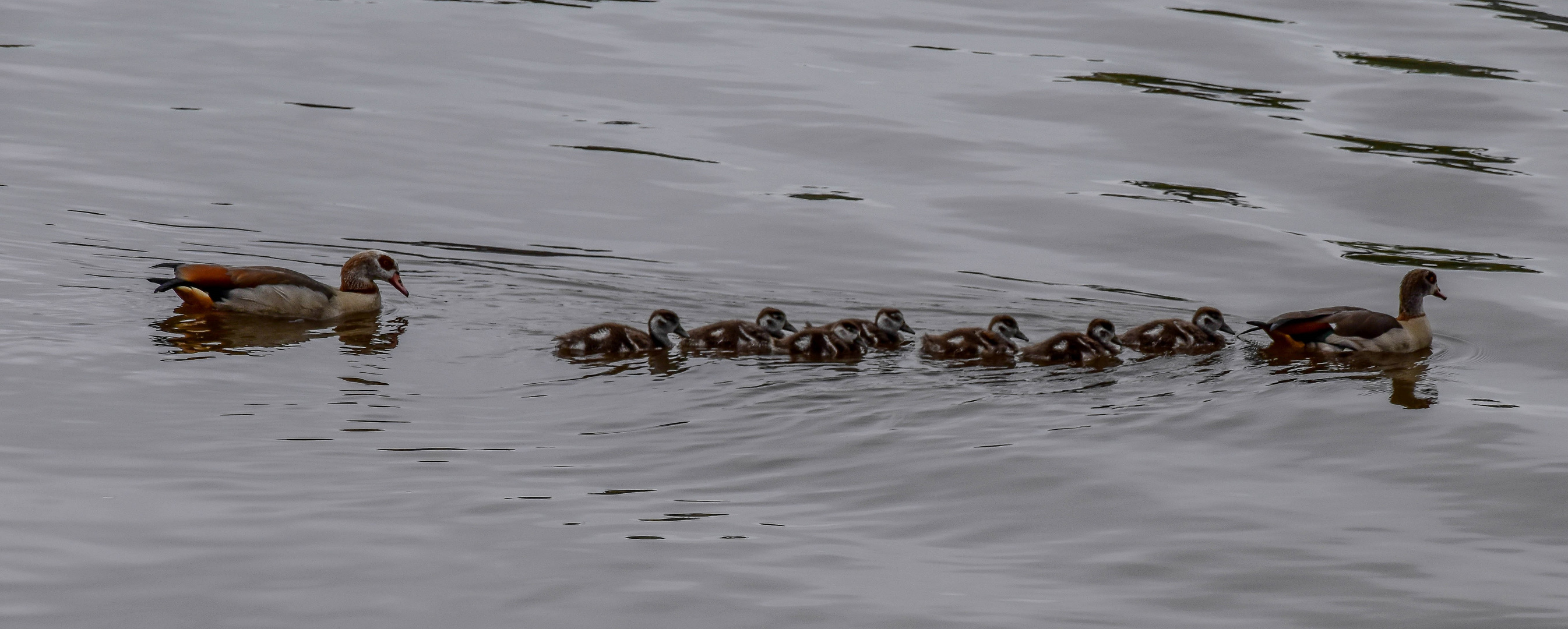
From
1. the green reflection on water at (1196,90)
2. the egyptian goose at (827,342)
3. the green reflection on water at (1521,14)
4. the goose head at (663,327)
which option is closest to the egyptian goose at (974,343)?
the egyptian goose at (827,342)

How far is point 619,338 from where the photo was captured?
1032cm

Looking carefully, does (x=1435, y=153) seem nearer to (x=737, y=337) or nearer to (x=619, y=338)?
(x=737, y=337)

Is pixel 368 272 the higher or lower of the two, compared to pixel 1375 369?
higher

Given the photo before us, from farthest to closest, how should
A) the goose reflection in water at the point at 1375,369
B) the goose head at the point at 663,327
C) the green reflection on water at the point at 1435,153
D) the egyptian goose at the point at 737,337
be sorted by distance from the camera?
the green reflection on water at the point at 1435,153 < the goose head at the point at 663,327 < the egyptian goose at the point at 737,337 < the goose reflection in water at the point at 1375,369

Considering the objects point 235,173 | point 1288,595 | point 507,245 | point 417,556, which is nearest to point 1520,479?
point 1288,595

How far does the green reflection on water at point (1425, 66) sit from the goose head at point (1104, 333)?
460 inches

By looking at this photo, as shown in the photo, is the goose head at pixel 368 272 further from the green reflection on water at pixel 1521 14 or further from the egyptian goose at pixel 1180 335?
the green reflection on water at pixel 1521 14

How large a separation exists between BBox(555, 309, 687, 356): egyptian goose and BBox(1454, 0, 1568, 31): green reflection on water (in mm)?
16758

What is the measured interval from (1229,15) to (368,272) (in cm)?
1523

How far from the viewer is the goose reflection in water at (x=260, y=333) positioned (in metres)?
10.3

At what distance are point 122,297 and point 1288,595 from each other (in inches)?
305

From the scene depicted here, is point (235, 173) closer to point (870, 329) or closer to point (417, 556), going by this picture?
point (870, 329)

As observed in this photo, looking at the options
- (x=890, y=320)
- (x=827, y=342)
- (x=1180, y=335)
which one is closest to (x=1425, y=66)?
(x=1180, y=335)

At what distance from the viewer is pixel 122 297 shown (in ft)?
36.9
